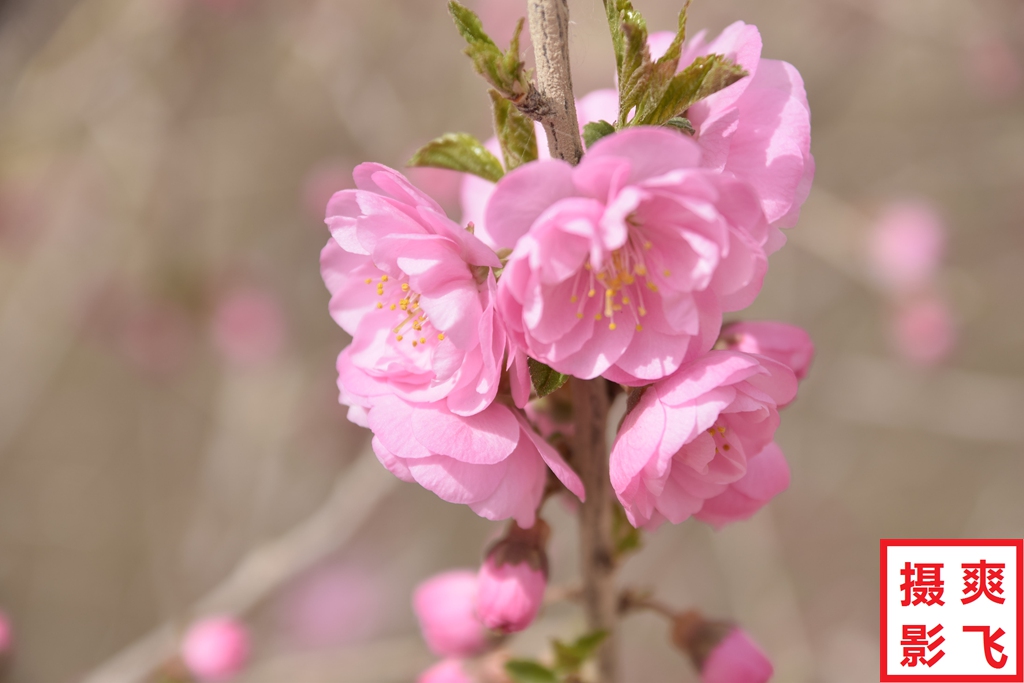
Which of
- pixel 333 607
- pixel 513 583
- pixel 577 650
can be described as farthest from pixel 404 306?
pixel 333 607

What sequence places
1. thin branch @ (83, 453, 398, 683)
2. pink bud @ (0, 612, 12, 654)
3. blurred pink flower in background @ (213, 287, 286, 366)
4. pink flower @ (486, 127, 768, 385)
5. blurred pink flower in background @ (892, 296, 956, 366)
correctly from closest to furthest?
pink flower @ (486, 127, 768, 385), pink bud @ (0, 612, 12, 654), thin branch @ (83, 453, 398, 683), blurred pink flower in background @ (892, 296, 956, 366), blurred pink flower in background @ (213, 287, 286, 366)

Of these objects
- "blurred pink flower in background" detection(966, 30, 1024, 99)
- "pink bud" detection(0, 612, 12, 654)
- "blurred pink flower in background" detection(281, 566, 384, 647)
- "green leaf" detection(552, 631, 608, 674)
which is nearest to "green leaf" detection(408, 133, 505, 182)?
"green leaf" detection(552, 631, 608, 674)

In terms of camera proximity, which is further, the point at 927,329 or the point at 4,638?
the point at 927,329

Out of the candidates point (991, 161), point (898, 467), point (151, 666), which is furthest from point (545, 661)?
point (991, 161)

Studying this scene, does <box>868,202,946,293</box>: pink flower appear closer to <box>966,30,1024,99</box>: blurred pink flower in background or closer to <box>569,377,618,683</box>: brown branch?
<box>966,30,1024,99</box>: blurred pink flower in background

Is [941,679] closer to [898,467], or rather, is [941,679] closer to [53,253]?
[898,467]

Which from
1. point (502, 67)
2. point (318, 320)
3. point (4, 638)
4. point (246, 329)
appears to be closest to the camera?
point (502, 67)

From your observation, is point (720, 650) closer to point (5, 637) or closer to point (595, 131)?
point (595, 131)
